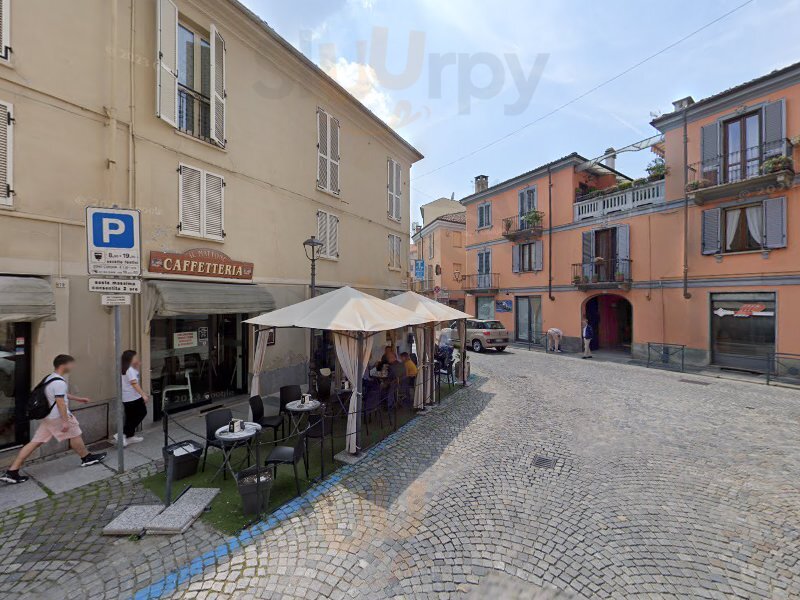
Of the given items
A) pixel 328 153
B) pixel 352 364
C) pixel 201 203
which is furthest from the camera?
pixel 328 153

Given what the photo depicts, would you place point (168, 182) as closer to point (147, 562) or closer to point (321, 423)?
point (321, 423)

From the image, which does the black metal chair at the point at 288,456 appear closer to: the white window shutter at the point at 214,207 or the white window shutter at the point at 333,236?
the white window shutter at the point at 214,207

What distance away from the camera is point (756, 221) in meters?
13.5

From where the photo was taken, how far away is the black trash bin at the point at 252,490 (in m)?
4.23

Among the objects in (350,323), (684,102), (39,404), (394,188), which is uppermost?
(684,102)

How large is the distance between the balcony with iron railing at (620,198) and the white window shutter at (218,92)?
57.8 feet

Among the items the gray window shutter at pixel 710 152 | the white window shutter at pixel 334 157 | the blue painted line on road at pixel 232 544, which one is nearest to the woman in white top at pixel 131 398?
the blue painted line on road at pixel 232 544

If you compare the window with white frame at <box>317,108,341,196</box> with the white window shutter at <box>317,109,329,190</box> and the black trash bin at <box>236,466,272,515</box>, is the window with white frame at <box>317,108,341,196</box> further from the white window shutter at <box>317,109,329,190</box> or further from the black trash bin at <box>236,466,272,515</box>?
the black trash bin at <box>236,466,272,515</box>

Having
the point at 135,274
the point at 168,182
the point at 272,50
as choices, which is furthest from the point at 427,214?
the point at 135,274

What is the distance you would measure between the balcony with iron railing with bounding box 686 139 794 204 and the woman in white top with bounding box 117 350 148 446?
1907 cm

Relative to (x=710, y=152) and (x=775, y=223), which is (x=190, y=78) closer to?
(x=710, y=152)

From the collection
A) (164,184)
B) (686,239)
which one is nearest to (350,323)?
(164,184)

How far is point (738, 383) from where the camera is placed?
12.1 meters

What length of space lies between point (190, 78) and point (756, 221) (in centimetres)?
1903
